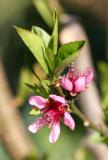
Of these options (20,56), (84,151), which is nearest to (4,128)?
(84,151)

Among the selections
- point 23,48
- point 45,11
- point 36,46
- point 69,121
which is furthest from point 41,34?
point 23,48

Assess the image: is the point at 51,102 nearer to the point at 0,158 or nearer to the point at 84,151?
the point at 84,151

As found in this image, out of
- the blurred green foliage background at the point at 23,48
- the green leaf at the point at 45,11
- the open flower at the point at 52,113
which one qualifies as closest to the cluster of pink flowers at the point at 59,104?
the open flower at the point at 52,113

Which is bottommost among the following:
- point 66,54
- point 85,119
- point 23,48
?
point 23,48

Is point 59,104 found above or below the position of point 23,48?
above

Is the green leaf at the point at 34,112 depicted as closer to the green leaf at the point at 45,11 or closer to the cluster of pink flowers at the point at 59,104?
the cluster of pink flowers at the point at 59,104

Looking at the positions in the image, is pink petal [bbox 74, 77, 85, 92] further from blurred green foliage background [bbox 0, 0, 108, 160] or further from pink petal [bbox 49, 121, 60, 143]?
blurred green foliage background [bbox 0, 0, 108, 160]

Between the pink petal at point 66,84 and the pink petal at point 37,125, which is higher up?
the pink petal at point 66,84

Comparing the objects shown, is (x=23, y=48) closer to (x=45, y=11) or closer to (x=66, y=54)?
(x=45, y=11)
